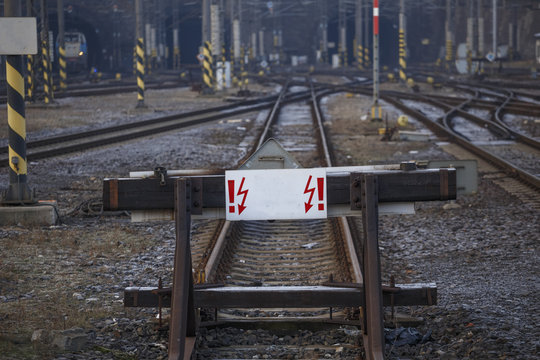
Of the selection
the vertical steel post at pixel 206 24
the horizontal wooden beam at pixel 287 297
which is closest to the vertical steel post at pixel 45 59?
the vertical steel post at pixel 206 24

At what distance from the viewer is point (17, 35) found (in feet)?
30.2

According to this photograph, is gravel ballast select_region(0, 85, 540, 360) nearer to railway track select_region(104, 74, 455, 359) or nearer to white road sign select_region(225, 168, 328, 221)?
railway track select_region(104, 74, 455, 359)

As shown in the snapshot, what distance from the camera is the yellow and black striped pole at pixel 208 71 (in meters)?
37.2

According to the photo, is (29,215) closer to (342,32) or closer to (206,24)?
(206,24)

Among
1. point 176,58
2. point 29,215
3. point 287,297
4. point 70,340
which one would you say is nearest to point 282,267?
point 287,297

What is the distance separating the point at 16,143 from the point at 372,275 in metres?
5.99

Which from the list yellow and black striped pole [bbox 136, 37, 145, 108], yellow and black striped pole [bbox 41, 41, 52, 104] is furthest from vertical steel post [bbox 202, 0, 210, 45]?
yellow and black striped pole [bbox 41, 41, 52, 104]

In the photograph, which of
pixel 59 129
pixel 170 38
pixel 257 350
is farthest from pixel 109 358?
pixel 170 38

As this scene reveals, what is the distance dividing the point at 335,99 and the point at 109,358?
31386 millimetres

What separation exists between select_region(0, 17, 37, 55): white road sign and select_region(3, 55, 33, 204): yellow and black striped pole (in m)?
0.49

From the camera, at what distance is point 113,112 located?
96.1 feet

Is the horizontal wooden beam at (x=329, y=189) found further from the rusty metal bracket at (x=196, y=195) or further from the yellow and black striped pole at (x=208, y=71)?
the yellow and black striped pole at (x=208, y=71)

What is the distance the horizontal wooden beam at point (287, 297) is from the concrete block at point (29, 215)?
4.28 m

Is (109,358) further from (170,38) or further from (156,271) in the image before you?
(170,38)
